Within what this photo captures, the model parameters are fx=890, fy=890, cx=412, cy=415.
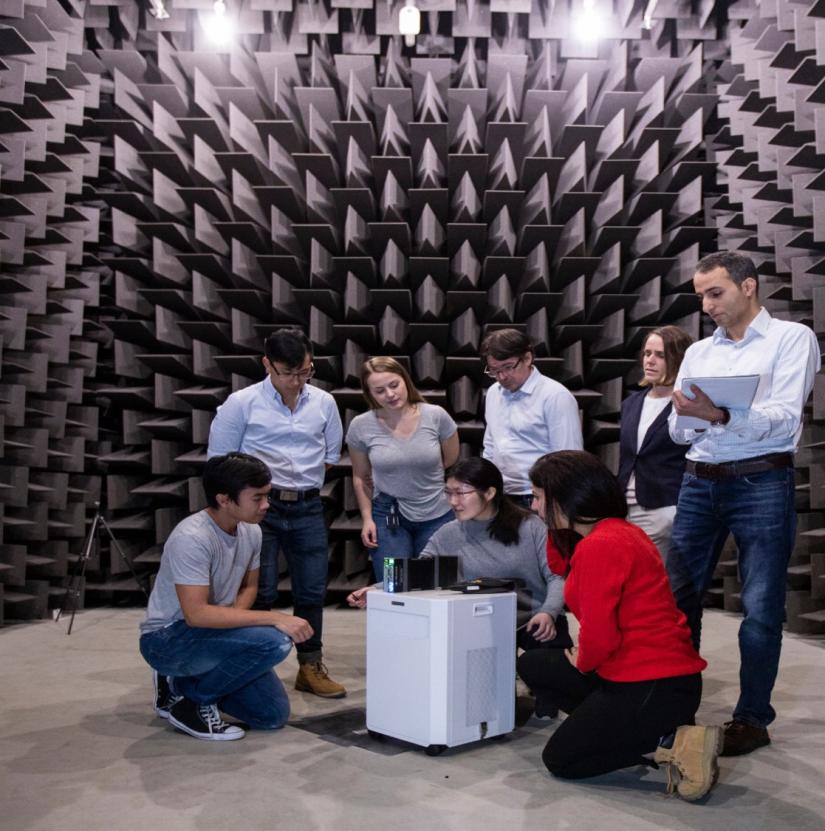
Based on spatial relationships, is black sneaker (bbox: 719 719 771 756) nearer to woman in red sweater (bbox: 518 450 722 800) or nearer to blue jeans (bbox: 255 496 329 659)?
woman in red sweater (bbox: 518 450 722 800)

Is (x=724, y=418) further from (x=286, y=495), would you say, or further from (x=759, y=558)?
(x=286, y=495)

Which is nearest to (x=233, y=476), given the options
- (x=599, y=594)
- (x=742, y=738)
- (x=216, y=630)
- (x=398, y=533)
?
(x=216, y=630)

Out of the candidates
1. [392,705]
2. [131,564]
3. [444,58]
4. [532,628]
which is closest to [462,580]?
[532,628]

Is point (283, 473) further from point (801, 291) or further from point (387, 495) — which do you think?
point (801, 291)

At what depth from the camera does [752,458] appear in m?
2.73

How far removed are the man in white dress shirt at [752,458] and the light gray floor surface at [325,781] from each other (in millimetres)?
295

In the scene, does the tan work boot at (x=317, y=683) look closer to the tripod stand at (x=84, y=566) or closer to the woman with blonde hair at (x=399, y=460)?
the woman with blonde hair at (x=399, y=460)

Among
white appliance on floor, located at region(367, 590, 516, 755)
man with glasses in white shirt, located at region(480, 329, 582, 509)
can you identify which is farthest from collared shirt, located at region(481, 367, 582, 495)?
white appliance on floor, located at region(367, 590, 516, 755)

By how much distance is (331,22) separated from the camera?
5.69 m

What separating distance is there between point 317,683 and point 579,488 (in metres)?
1.54

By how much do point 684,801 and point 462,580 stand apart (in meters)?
1.09

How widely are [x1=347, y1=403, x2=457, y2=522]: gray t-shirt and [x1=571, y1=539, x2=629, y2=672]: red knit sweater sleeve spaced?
49.4 inches

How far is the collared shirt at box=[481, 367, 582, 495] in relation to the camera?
3383 mm

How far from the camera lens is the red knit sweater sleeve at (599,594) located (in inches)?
92.9
